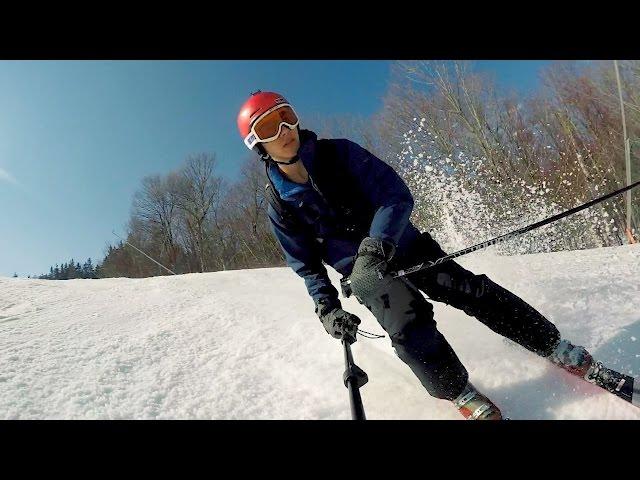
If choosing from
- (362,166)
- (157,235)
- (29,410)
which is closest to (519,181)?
(362,166)

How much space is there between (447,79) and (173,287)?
750 inches

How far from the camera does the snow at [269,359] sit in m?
2.27

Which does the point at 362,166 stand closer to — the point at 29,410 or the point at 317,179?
the point at 317,179

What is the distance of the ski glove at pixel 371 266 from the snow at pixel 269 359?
751 millimetres

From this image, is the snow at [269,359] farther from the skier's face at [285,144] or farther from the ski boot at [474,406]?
the skier's face at [285,144]

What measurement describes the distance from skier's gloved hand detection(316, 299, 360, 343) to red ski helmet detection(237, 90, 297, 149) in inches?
42.1

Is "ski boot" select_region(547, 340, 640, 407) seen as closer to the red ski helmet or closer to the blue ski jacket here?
Result: the blue ski jacket

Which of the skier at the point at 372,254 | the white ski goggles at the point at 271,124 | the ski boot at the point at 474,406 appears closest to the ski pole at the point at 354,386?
the skier at the point at 372,254

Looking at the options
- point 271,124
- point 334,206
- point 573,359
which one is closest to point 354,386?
point 334,206

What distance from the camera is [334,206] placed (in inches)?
95.9

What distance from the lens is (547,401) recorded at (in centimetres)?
212

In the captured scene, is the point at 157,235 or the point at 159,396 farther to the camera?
the point at 157,235

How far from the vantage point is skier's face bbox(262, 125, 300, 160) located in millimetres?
2443

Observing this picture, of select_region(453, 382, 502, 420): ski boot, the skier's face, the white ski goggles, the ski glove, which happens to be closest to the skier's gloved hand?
the ski glove
